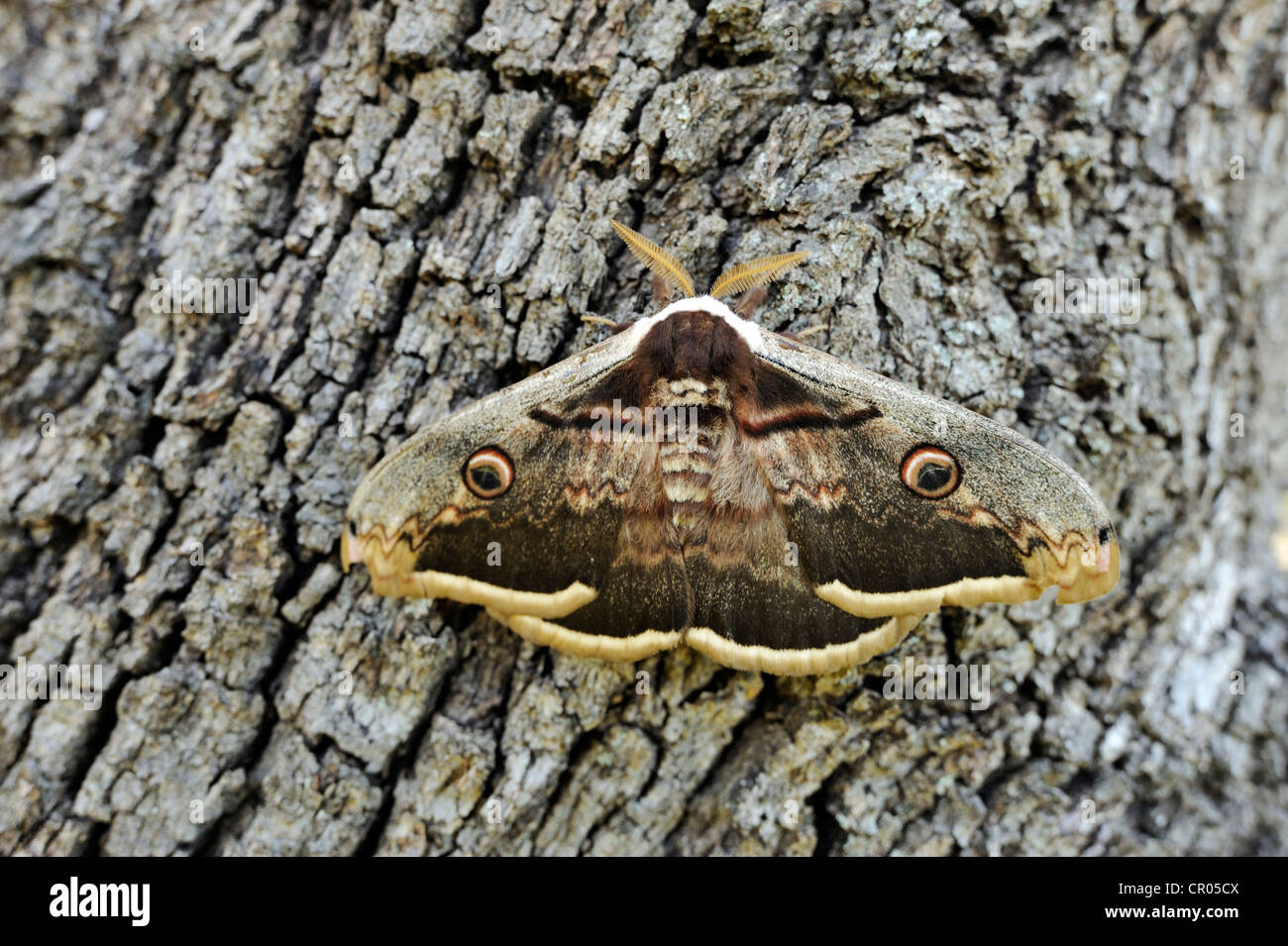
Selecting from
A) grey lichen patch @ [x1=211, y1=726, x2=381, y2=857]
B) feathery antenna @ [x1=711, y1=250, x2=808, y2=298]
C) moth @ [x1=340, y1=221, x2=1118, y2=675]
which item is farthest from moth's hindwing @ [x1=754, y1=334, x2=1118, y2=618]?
grey lichen patch @ [x1=211, y1=726, x2=381, y2=857]

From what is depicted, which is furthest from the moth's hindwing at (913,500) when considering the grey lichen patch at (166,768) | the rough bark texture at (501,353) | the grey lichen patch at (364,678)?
the grey lichen patch at (166,768)

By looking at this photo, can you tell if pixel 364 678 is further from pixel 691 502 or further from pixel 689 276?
pixel 689 276

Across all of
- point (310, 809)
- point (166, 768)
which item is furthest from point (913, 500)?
point (166, 768)

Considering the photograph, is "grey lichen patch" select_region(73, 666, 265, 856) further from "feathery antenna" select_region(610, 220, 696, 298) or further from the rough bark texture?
"feathery antenna" select_region(610, 220, 696, 298)

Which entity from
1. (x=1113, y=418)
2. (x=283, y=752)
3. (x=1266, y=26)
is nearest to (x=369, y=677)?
(x=283, y=752)

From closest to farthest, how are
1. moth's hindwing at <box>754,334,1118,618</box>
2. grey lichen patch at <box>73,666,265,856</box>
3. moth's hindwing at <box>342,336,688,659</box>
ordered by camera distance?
moth's hindwing at <box>754,334,1118,618</box>, moth's hindwing at <box>342,336,688,659</box>, grey lichen patch at <box>73,666,265,856</box>
